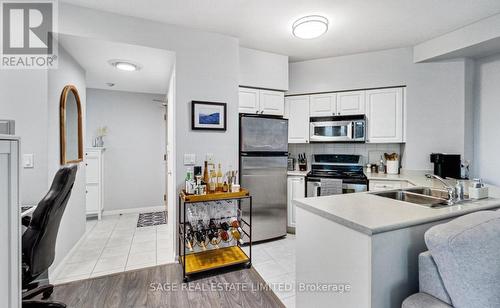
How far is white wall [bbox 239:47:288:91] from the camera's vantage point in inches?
124

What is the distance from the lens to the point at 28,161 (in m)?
2.07

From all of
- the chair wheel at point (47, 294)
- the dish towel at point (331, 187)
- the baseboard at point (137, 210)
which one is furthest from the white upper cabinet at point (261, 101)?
the baseboard at point (137, 210)

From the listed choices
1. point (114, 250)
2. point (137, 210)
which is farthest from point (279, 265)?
point (137, 210)

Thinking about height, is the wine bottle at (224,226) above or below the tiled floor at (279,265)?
above

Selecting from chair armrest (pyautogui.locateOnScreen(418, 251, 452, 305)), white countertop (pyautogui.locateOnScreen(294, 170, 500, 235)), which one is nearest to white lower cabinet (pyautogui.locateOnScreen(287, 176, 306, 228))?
white countertop (pyautogui.locateOnScreen(294, 170, 500, 235))

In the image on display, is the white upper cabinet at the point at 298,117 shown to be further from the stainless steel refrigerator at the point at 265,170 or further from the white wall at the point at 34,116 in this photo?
the white wall at the point at 34,116

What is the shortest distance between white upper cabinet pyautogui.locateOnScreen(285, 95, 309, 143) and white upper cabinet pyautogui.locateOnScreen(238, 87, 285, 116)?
284mm

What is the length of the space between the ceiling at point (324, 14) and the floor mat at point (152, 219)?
9.98 feet

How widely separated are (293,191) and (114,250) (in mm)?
2466

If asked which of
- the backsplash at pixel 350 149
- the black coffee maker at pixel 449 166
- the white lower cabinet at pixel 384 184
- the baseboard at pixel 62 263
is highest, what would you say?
the backsplash at pixel 350 149

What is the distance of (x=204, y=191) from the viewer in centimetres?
241

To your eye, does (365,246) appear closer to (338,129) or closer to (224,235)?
(224,235)

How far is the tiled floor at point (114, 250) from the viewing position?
240 centimetres

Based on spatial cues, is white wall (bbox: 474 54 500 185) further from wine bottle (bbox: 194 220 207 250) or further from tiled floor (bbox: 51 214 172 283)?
tiled floor (bbox: 51 214 172 283)
